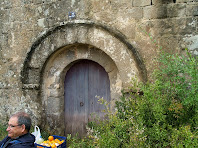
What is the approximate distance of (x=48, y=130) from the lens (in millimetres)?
4219

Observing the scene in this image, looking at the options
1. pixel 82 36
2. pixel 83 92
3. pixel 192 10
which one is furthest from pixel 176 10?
pixel 83 92

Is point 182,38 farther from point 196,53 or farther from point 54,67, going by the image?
point 54,67

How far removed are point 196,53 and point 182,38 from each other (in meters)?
0.31

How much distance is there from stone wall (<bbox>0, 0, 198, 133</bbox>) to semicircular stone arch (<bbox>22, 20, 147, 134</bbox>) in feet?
0.05

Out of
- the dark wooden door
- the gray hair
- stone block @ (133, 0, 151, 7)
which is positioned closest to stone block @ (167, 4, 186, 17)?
stone block @ (133, 0, 151, 7)

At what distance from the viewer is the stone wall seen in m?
3.31

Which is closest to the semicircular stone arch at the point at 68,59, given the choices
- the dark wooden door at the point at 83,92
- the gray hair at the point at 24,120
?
the dark wooden door at the point at 83,92

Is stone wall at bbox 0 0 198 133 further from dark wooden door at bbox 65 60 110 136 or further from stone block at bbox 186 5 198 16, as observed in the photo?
dark wooden door at bbox 65 60 110 136

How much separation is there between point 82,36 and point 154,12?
4.26 ft

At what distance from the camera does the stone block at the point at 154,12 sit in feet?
10.9

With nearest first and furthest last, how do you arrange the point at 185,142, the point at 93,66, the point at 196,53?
the point at 185,142
the point at 196,53
the point at 93,66

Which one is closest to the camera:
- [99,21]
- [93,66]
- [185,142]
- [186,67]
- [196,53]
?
[185,142]

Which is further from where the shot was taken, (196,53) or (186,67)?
(196,53)

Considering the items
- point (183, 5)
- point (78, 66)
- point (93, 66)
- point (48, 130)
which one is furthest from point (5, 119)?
point (183, 5)
